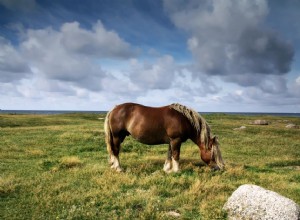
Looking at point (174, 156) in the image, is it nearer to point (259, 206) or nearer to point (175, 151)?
point (175, 151)

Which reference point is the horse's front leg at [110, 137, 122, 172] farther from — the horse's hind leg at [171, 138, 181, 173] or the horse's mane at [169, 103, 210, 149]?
the horse's mane at [169, 103, 210, 149]

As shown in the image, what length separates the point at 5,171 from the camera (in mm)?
14109

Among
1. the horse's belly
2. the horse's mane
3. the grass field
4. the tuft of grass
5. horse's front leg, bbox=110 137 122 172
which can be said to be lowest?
the grass field

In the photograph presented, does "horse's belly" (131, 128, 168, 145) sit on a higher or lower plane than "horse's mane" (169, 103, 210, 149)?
lower

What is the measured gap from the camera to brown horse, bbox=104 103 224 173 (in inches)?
524

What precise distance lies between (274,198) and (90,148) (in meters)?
16.0

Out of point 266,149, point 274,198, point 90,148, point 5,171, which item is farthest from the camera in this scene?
point 266,149

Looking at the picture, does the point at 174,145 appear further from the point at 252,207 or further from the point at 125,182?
the point at 252,207

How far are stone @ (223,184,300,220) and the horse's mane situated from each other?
4636 mm

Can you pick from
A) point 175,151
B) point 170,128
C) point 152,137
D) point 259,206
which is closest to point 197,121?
point 170,128

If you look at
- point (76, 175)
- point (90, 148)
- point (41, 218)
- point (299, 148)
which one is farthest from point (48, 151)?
point (299, 148)

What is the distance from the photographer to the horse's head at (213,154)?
525 inches

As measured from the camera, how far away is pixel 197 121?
13.3m

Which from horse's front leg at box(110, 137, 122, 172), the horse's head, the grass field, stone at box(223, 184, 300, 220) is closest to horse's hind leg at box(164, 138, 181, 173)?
the grass field
